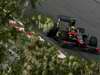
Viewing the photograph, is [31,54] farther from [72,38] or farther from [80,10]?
[80,10]

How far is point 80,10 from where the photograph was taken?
18.1 metres

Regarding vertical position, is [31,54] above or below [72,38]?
above

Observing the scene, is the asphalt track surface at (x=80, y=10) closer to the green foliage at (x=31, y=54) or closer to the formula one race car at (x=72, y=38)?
the formula one race car at (x=72, y=38)

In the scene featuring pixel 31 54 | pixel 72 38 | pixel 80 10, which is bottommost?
pixel 72 38

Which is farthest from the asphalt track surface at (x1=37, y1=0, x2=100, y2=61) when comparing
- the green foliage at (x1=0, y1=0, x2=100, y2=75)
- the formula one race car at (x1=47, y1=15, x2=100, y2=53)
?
the green foliage at (x1=0, y1=0, x2=100, y2=75)

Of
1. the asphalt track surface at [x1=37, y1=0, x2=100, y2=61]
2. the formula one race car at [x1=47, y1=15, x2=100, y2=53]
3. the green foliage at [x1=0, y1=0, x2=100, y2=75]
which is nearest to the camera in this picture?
the green foliage at [x1=0, y1=0, x2=100, y2=75]

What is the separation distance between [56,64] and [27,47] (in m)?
0.23

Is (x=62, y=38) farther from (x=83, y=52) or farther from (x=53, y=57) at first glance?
(x=53, y=57)

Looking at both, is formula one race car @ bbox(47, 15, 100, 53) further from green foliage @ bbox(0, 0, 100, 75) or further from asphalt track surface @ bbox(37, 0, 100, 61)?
green foliage @ bbox(0, 0, 100, 75)

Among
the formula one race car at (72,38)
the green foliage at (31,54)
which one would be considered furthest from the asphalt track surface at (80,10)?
the green foliage at (31,54)

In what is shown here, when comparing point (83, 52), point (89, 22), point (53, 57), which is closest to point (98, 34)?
point (89, 22)

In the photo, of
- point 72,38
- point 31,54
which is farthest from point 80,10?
point 31,54

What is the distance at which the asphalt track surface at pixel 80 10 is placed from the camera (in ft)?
52.2

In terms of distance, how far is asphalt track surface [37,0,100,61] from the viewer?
15.9m
